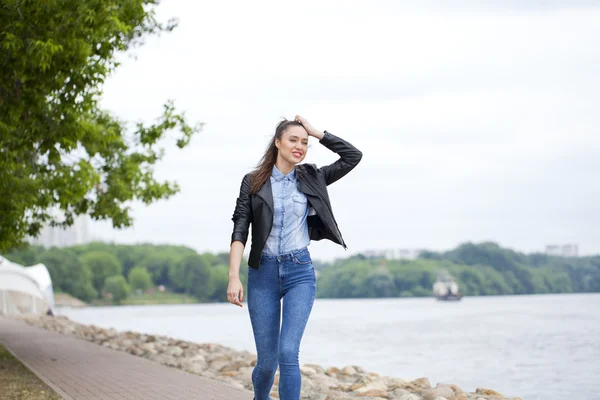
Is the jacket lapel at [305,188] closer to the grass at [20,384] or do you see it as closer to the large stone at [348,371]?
the grass at [20,384]

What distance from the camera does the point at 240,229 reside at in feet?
17.5

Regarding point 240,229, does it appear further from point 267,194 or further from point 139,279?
point 139,279

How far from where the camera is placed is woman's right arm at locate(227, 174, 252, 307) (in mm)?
5172

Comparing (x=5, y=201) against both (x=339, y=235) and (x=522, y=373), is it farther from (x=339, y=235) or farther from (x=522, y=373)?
(x=522, y=373)

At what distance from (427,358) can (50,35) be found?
732 inches

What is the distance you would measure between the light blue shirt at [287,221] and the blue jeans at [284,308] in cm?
5

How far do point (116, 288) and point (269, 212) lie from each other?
107m

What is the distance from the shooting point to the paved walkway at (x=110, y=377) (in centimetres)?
923

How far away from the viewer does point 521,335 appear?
34906mm

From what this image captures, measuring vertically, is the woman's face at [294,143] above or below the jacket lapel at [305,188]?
above

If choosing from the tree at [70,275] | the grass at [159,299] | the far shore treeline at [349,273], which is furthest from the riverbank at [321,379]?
the grass at [159,299]

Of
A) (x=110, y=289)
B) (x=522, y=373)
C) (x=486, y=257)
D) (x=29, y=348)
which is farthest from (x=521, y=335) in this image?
(x=110, y=289)

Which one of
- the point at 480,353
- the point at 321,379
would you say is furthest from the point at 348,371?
the point at 480,353

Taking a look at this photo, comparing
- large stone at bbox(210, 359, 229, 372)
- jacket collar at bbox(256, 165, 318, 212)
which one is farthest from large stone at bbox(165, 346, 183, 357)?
jacket collar at bbox(256, 165, 318, 212)
